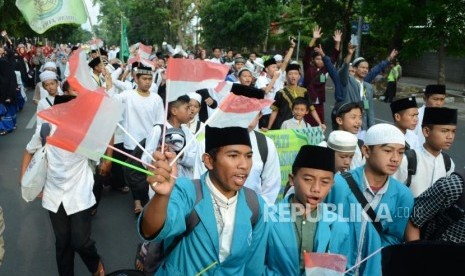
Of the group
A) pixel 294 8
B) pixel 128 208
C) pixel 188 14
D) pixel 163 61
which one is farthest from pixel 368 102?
pixel 188 14

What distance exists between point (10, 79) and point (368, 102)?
27.7ft

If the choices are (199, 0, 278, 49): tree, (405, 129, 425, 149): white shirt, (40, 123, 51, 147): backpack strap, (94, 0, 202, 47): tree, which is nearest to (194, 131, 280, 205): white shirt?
(40, 123, 51, 147): backpack strap

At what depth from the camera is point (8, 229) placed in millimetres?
5719

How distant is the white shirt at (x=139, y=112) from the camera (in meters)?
6.25

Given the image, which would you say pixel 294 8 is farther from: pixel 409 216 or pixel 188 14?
pixel 409 216

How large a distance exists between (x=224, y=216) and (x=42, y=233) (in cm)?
392

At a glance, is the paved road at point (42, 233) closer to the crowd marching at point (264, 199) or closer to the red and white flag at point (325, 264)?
the crowd marching at point (264, 199)

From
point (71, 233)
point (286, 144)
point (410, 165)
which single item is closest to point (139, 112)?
point (286, 144)

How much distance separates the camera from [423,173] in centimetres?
372

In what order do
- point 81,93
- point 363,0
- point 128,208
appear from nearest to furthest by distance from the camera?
1. point 81,93
2. point 128,208
3. point 363,0

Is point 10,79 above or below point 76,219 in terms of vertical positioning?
above

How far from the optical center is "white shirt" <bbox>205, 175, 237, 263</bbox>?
2385mm

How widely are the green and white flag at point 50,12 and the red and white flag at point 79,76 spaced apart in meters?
1.70

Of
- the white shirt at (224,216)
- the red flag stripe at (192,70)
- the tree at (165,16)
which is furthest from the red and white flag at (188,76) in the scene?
the tree at (165,16)
